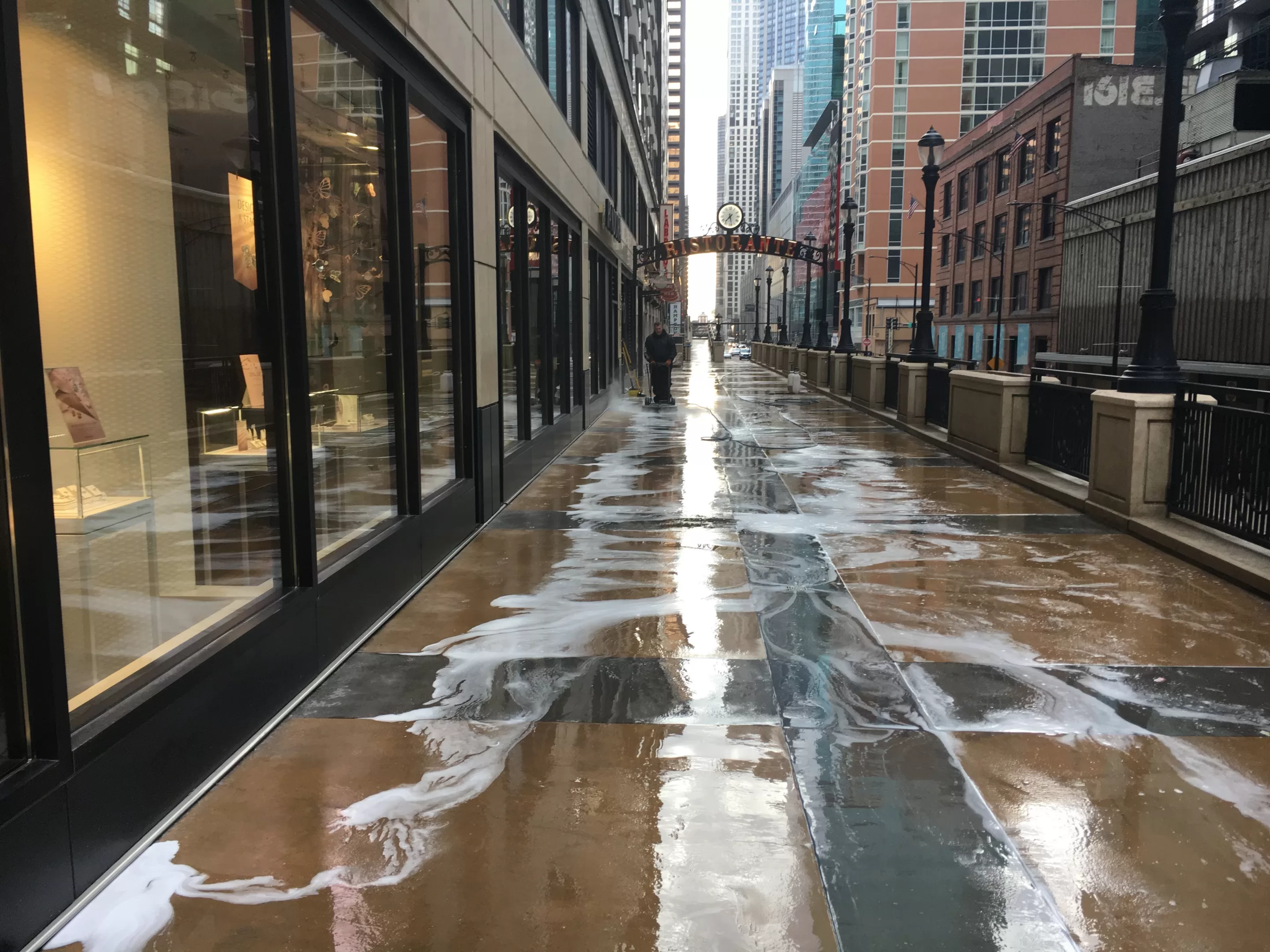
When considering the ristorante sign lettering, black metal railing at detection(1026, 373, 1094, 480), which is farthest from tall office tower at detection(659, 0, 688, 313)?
black metal railing at detection(1026, 373, 1094, 480)

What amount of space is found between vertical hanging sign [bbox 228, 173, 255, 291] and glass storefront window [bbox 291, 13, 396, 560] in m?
0.44

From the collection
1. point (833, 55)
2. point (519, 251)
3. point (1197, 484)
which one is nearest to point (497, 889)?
point (1197, 484)

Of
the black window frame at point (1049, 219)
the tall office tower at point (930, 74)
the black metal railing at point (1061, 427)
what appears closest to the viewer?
the black metal railing at point (1061, 427)

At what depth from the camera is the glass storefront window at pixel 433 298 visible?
766 cm

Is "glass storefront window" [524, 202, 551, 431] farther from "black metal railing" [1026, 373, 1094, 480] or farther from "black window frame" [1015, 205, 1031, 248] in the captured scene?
"black window frame" [1015, 205, 1031, 248]

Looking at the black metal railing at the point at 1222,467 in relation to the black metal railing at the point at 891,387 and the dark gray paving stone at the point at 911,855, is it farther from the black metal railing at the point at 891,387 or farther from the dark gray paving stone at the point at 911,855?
the black metal railing at the point at 891,387

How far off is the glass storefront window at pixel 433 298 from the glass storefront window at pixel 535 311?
4.15 metres

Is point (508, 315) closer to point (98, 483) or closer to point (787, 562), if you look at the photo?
point (787, 562)

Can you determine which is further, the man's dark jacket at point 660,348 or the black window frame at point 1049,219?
the black window frame at point 1049,219

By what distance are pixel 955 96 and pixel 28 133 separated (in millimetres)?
105843

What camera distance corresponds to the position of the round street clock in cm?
4209

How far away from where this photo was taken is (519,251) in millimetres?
12102

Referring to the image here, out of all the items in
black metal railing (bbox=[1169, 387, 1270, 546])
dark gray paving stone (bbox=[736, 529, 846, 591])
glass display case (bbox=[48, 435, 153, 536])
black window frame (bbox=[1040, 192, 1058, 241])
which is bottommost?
dark gray paving stone (bbox=[736, 529, 846, 591])

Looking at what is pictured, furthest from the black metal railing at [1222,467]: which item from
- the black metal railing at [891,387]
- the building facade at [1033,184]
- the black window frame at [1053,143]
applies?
the black window frame at [1053,143]
